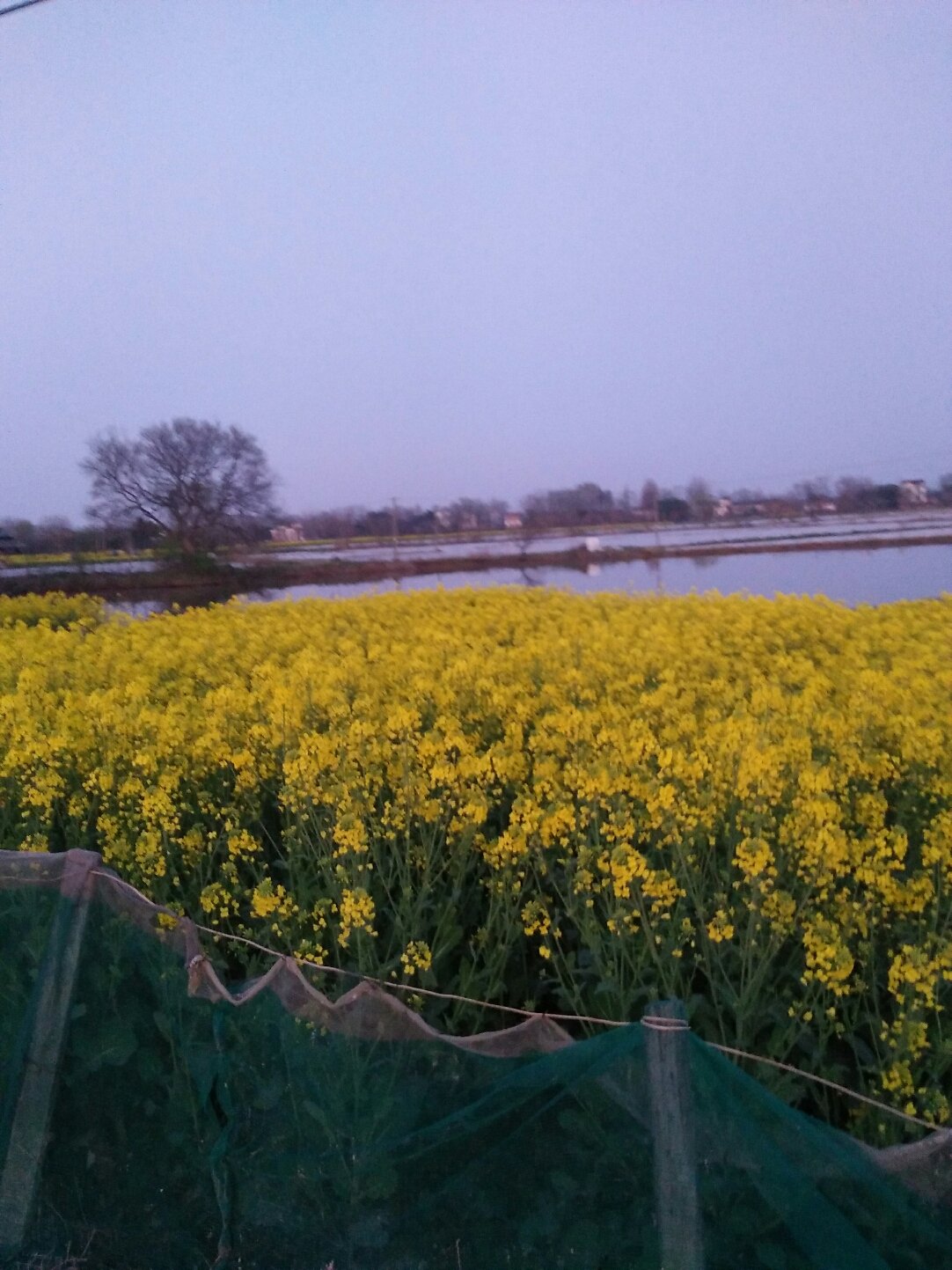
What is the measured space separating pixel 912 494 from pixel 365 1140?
501cm

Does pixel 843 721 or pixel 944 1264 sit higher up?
pixel 843 721

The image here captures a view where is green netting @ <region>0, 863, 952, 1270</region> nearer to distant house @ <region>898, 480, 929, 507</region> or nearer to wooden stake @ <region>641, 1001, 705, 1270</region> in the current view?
wooden stake @ <region>641, 1001, 705, 1270</region>

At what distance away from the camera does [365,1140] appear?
86.0 inches

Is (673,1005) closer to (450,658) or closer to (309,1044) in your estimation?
(309,1044)

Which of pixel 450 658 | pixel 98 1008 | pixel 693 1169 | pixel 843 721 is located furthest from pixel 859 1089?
pixel 450 658

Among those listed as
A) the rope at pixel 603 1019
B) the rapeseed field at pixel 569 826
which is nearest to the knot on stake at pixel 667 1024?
the rope at pixel 603 1019

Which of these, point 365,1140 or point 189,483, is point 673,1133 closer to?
point 365,1140

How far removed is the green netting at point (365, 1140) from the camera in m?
1.78

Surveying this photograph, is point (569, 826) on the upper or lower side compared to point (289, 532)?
lower

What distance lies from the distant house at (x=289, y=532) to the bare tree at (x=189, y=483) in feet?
0.45

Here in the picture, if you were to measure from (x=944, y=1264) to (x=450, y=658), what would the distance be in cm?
315

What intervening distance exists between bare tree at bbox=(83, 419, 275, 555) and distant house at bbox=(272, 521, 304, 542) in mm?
138

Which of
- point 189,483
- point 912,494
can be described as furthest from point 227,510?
point 912,494

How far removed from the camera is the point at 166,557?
8.41 metres
